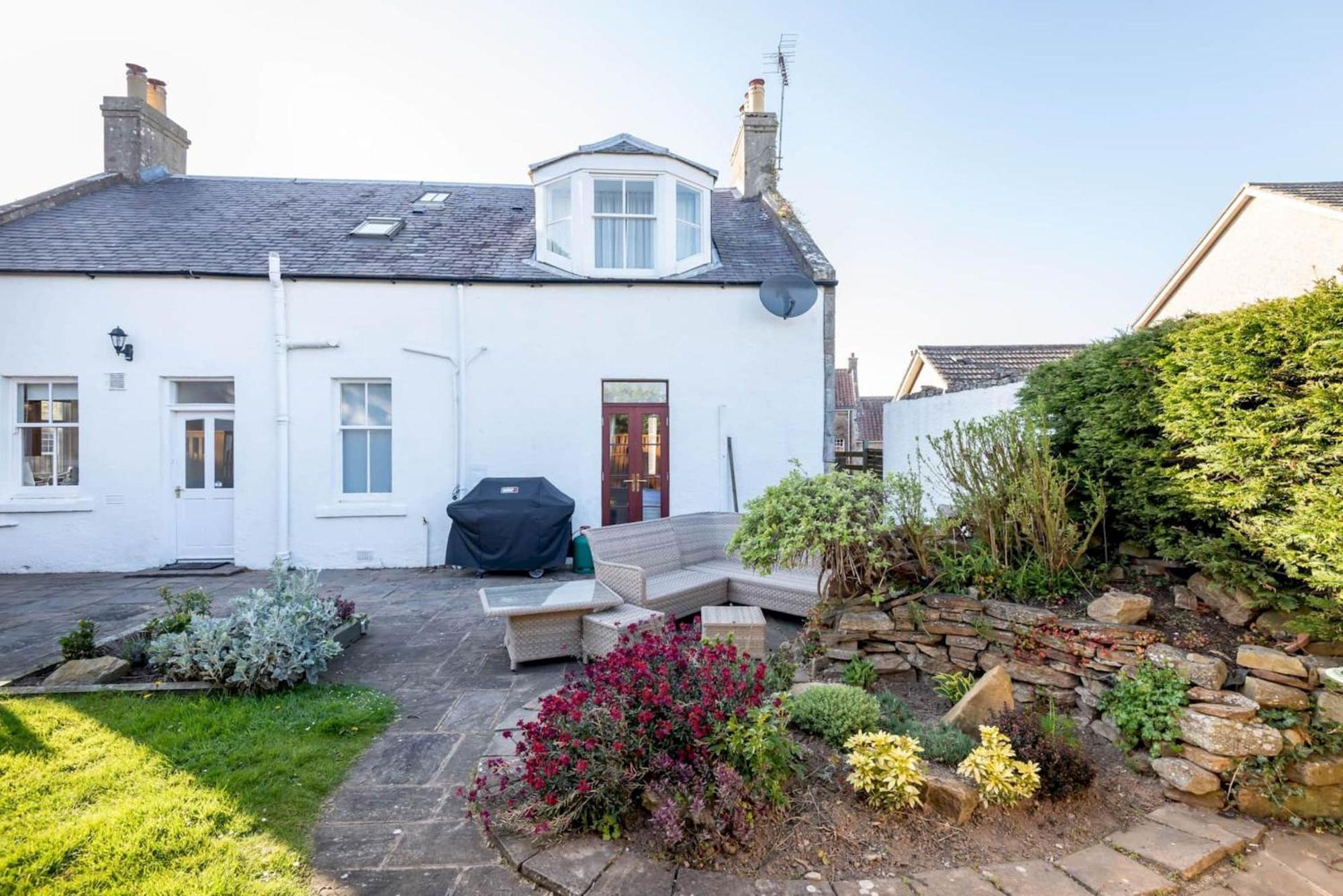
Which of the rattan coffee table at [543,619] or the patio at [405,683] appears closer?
the patio at [405,683]

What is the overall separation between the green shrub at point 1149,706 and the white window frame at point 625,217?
7.53 metres

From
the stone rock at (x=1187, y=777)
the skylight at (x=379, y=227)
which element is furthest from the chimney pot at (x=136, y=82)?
the stone rock at (x=1187, y=777)

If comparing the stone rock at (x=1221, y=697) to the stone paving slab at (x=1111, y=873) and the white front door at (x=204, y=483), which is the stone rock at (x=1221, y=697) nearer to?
the stone paving slab at (x=1111, y=873)

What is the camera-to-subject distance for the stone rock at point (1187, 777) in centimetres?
268

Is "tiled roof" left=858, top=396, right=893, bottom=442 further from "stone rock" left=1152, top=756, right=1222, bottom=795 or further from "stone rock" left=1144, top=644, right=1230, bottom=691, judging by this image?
"stone rock" left=1152, top=756, right=1222, bottom=795

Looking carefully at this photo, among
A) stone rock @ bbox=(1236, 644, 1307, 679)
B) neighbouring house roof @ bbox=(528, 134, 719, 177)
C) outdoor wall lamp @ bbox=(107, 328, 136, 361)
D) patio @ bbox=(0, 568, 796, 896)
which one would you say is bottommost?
patio @ bbox=(0, 568, 796, 896)

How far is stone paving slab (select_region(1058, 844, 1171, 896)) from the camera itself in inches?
82.8

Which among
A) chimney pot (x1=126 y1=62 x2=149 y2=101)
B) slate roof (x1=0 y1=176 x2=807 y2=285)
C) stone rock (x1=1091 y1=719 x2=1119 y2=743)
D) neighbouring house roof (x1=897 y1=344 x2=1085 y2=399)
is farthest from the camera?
neighbouring house roof (x1=897 y1=344 x2=1085 y2=399)

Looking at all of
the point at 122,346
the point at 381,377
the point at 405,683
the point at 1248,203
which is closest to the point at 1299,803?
the point at 405,683

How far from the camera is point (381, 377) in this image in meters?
8.62

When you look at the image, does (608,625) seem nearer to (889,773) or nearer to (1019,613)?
(889,773)

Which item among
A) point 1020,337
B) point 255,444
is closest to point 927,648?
point 255,444

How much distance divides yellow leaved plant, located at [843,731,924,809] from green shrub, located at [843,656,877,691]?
116 cm

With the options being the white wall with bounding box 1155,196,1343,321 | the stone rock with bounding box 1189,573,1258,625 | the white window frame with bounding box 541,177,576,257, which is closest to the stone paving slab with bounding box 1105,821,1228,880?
the stone rock with bounding box 1189,573,1258,625
